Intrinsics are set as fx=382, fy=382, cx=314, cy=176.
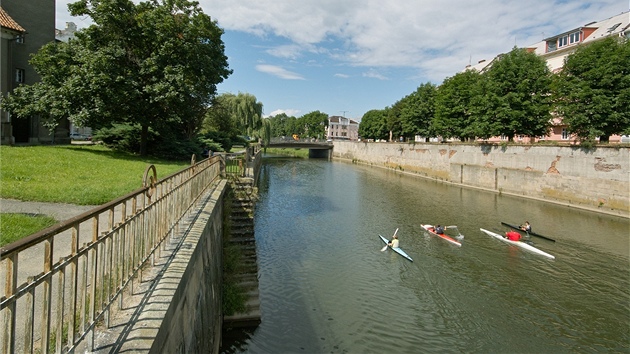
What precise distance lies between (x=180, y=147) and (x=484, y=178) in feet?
92.9

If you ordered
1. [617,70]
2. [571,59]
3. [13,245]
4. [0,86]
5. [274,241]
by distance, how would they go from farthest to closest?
1. [571,59]
2. [617,70]
3. [0,86]
4. [274,241]
5. [13,245]

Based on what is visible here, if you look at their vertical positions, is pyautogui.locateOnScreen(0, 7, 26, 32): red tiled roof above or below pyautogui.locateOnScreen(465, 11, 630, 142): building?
below

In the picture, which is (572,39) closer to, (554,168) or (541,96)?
(541,96)

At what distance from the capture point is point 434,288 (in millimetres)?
13039

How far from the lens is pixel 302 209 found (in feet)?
82.0

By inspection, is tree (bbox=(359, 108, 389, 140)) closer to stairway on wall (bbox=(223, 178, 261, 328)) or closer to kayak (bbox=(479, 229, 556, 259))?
kayak (bbox=(479, 229, 556, 259))

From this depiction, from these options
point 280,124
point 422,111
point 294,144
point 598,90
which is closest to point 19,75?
point 598,90

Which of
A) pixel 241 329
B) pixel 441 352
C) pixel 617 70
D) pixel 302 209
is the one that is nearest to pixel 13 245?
pixel 241 329

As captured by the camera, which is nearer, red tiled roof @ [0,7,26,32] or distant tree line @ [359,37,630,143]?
red tiled roof @ [0,7,26,32]

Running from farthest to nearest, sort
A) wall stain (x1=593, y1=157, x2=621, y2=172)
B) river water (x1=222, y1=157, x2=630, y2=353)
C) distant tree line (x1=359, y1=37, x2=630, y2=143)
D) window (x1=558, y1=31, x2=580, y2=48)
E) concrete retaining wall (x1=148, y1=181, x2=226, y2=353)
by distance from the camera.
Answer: window (x1=558, y1=31, x2=580, y2=48)
distant tree line (x1=359, y1=37, x2=630, y2=143)
wall stain (x1=593, y1=157, x2=621, y2=172)
river water (x1=222, y1=157, x2=630, y2=353)
concrete retaining wall (x1=148, y1=181, x2=226, y2=353)

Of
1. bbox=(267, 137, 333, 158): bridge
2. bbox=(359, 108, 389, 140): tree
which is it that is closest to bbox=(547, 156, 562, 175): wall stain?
bbox=(267, 137, 333, 158): bridge

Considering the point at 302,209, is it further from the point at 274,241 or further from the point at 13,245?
the point at 13,245

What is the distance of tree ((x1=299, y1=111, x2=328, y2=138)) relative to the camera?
143 meters

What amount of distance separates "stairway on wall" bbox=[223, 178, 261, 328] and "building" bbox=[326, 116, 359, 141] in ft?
437
